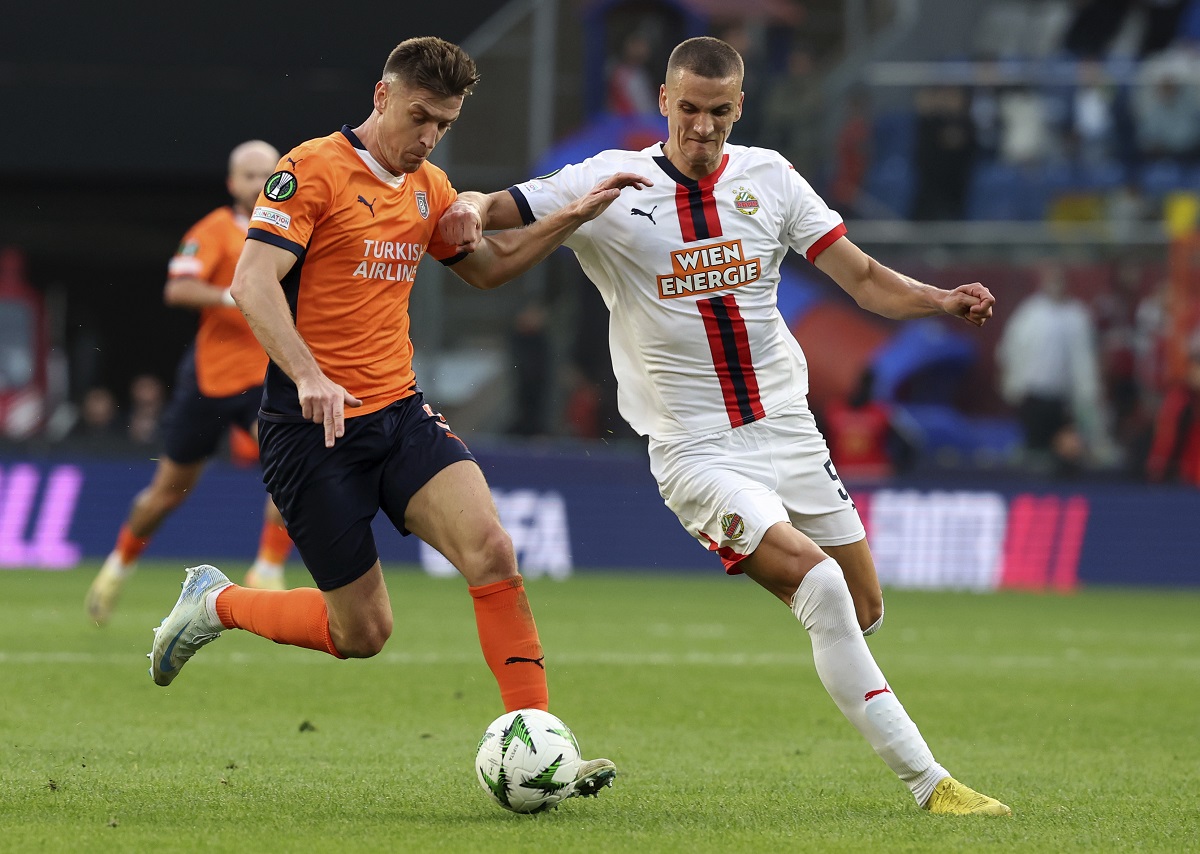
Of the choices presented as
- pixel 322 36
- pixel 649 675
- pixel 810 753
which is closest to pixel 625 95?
pixel 322 36

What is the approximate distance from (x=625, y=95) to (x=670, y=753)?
11819mm

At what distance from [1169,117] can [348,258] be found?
1546cm

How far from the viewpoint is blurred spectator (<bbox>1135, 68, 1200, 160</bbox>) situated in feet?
62.4

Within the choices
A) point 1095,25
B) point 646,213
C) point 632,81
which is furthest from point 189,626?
point 1095,25

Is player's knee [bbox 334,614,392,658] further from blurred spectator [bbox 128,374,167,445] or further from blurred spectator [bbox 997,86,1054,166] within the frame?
blurred spectator [bbox 997,86,1054,166]

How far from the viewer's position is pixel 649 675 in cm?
895

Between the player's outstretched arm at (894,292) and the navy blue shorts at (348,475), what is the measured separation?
4.74 feet

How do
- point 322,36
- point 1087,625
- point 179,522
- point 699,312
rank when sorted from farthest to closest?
1. point 322,36
2. point 179,522
3. point 1087,625
4. point 699,312

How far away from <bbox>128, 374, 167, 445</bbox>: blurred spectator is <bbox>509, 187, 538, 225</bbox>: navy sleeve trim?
10.8m

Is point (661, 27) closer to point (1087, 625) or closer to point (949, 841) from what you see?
point (1087, 625)

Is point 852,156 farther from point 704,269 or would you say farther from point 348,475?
point 348,475

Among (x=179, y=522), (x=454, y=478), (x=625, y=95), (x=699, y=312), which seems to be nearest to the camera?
(x=454, y=478)

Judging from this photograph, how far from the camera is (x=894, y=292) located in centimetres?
593

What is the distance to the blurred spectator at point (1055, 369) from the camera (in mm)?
16422
